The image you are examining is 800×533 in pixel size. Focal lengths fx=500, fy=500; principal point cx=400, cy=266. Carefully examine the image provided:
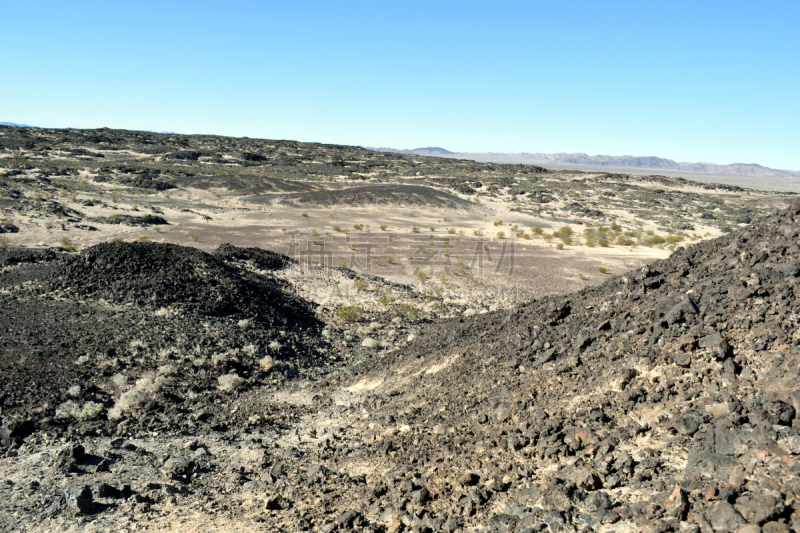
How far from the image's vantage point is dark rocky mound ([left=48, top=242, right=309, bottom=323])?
12562mm

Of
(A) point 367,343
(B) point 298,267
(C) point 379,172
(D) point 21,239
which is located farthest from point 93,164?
(A) point 367,343

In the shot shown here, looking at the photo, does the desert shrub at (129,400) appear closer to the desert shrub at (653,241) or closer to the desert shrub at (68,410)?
the desert shrub at (68,410)

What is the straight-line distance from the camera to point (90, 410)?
7840 mm

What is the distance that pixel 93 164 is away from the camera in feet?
189

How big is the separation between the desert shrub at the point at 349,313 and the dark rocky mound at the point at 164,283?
984 mm

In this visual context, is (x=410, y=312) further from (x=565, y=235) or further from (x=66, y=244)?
(x=565, y=235)

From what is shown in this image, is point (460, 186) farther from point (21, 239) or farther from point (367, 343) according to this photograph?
point (367, 343)

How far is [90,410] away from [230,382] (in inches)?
94.3

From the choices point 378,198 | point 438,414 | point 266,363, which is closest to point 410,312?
point 266,363

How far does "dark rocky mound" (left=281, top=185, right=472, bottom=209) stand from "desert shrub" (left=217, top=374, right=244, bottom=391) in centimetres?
3504

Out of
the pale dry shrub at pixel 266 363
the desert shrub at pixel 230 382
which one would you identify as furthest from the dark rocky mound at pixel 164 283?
the desert shrub at pixel 230 382

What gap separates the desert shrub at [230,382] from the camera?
9.57 m

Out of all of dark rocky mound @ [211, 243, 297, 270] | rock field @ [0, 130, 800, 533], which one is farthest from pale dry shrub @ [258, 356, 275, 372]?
dark rocky mound @ [211, 243, 297, 270]

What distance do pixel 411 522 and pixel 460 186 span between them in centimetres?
5473
